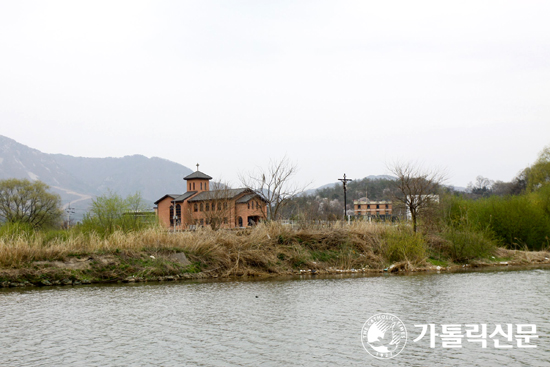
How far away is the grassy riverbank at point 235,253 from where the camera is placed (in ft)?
69.8

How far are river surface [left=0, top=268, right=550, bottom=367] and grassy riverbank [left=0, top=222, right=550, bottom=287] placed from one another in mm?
2161

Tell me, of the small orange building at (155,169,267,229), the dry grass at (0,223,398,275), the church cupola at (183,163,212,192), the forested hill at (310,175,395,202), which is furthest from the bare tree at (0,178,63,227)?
the forested hill at (310,175,395,202)

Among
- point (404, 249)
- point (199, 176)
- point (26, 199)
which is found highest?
point (199, 176)

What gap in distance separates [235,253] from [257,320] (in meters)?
12.7

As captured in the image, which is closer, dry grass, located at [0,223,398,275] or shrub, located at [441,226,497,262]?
dry grass, located at [0,223,398,275]

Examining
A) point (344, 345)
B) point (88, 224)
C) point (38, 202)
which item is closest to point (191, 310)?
point (344, 345)

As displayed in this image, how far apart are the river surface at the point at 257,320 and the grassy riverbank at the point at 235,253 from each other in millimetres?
Result: 2161

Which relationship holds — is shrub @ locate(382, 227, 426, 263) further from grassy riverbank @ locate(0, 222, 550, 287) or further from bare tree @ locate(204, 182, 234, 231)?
bare tree @ locate(204, 182, 234, 231)

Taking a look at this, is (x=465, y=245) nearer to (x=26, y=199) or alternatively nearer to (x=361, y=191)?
(x=26, y=199)

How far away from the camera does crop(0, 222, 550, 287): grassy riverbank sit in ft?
69.8

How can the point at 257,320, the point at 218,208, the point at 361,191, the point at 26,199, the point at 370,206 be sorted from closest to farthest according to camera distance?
the point at 257,320
the point at 218,208
the point at 26,199
the point at 370,206
the point at 361,191

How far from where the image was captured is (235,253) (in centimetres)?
2500

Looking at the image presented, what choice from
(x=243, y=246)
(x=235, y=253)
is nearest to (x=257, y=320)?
(x=235, y=253)

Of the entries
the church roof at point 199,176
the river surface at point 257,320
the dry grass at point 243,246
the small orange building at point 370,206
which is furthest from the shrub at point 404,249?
the small orange building at point 370,206
